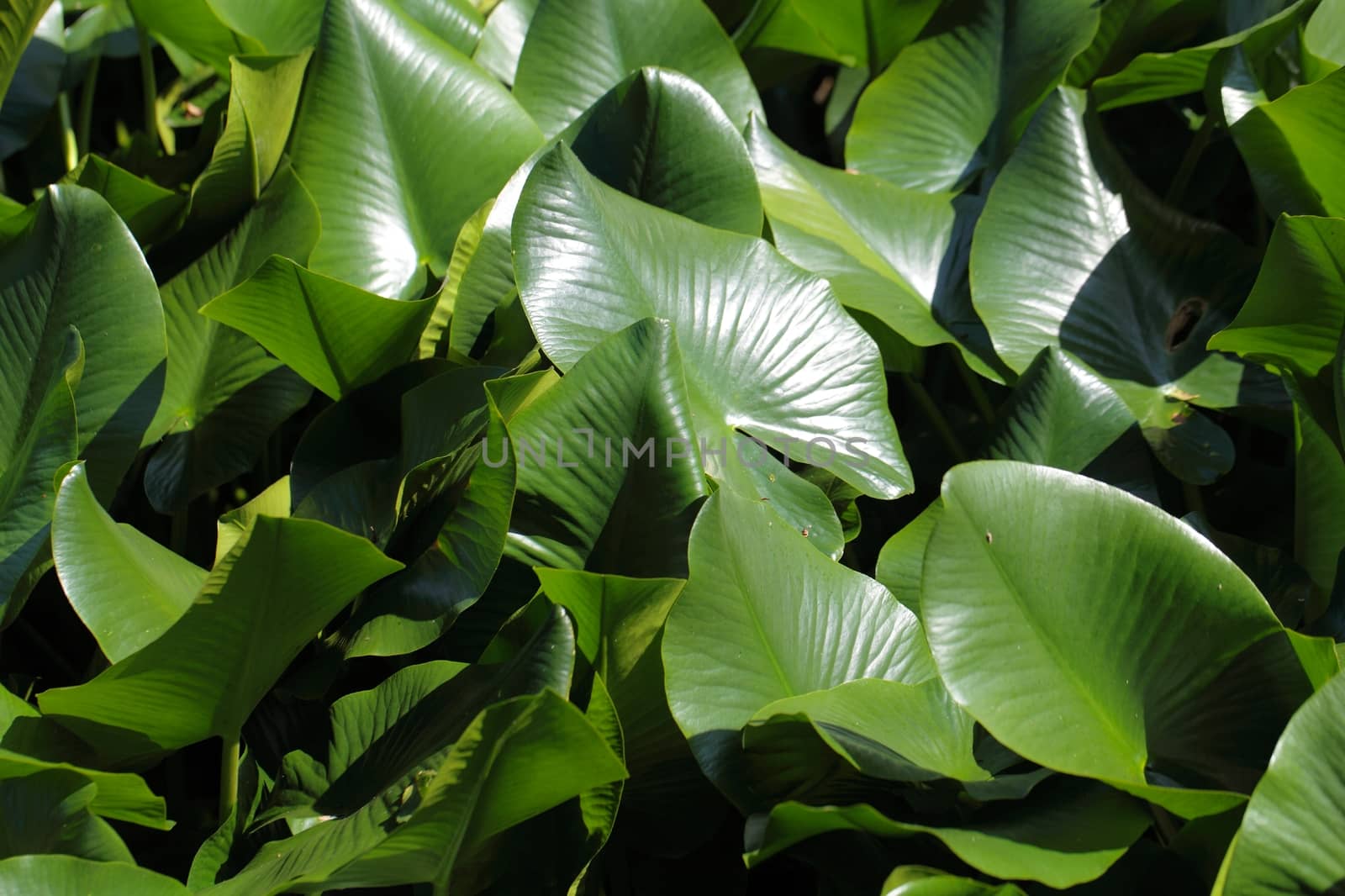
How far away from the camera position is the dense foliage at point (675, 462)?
519 millimetres

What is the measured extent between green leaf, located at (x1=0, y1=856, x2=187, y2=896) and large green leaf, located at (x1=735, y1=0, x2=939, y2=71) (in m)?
0.76

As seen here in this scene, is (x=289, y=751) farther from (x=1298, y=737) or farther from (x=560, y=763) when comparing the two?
(x=1298, y=737)

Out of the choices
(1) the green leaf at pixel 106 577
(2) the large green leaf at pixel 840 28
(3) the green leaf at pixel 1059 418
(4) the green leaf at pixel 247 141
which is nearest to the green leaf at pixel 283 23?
(4) the green leaf at pixel 247 141

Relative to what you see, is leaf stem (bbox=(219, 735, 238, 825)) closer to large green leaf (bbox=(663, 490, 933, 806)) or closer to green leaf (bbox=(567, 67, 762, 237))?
large green leaf (bbox=(663, 490, 933, 806))

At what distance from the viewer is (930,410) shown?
0.84 metres

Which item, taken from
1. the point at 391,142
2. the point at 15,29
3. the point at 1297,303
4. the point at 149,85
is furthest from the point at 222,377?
the point at 1297,303

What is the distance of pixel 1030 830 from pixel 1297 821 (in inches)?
3.9

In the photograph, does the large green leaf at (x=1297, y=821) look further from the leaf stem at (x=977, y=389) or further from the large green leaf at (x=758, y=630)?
the leaf stem at (x=977, y=389)

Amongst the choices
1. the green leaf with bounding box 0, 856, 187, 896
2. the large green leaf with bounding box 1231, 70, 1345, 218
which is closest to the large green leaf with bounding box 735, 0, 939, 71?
the large green leaf with bounding box 1231, 70, 1345, 218

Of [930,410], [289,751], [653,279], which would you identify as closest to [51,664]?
[289,751]

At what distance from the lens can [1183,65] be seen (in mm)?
875

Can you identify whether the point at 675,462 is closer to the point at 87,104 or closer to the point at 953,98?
the point at 953,98

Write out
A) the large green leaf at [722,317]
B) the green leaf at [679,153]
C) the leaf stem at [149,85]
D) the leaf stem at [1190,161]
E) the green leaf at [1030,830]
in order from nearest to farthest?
the green leaf at [1030,830] < the large green leaf at [722,317] < the green leaf at [679,153] < the leaf stem at [1190,161] < the leaf stem at [149,85]

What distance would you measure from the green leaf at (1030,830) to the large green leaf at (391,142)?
0.48 m
